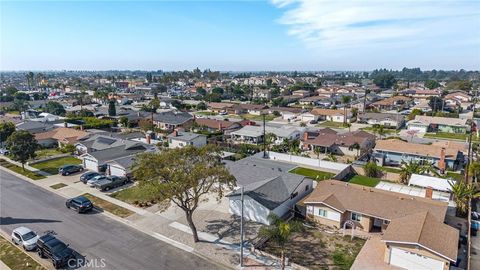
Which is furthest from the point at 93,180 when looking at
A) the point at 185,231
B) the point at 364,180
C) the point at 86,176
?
the point at 364,180

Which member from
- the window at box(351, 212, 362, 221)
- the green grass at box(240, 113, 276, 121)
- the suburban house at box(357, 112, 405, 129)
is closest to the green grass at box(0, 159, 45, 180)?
the window at box(351, 212, 362, 221)

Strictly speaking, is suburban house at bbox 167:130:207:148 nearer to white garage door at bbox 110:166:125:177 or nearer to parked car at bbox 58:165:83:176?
white garage door at bbox 110:166:125:177

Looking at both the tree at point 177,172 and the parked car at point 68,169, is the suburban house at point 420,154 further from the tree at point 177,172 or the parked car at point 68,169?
the parked car at point 68,169

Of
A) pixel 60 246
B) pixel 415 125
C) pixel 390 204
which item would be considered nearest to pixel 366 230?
pixel 390 204

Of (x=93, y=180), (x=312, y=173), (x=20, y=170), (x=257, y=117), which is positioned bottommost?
(x=20, y=170)

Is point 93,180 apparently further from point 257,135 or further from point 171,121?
point 171,121

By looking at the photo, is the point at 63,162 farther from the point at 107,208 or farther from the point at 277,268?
the point at 277,268
